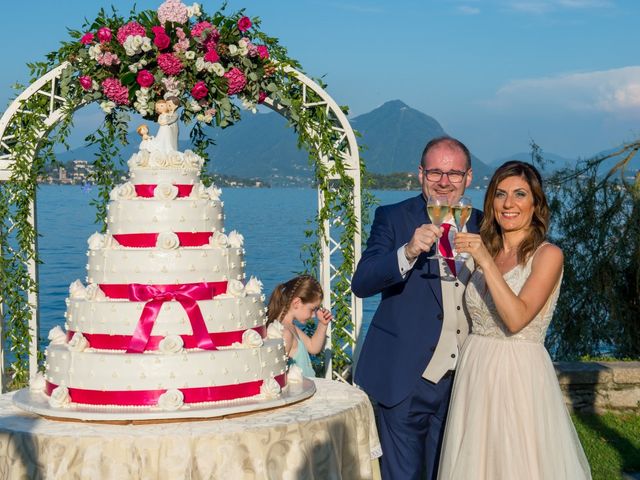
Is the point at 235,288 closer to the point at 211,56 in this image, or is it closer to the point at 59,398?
the point at 59,398

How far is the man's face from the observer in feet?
15.8

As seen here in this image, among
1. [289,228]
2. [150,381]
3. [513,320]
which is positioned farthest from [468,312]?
[289,228]

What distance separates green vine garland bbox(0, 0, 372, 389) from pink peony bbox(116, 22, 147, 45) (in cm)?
15

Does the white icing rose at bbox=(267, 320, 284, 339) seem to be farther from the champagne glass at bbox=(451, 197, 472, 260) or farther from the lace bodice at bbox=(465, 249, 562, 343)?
the champagne glass at bbox=(451, 197, 472, 260)

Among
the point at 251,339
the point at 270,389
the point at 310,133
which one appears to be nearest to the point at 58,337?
the point at 251,339

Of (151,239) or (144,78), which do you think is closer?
(151,239)

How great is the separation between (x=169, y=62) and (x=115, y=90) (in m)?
0.54

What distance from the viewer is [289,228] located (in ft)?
186

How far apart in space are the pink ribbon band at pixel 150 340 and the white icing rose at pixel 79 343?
0.04m

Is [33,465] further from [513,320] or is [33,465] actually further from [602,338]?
[602,338]

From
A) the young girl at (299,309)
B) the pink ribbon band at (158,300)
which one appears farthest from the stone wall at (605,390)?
the pink ribbon band at (158,300)

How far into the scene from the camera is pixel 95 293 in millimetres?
4512

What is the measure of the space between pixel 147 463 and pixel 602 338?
9.45m

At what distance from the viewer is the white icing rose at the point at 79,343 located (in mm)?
4410
